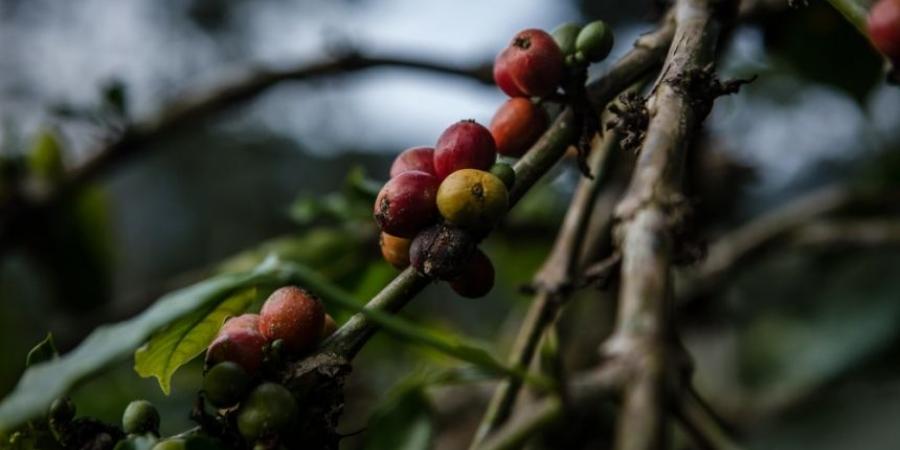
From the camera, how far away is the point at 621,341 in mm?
385

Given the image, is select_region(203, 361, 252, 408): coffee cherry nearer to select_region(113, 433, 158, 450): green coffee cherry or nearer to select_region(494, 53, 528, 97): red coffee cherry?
select_region(113, 433, 158, 450): green coffee cherry

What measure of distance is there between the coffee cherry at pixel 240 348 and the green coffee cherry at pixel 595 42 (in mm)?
286

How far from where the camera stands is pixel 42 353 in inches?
22.2

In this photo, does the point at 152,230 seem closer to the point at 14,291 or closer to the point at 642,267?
the point at 14,291

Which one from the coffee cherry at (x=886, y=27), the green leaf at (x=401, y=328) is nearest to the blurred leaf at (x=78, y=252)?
the green leaf at (x=401, y=328)

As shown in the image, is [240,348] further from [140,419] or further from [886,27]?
[886,27]

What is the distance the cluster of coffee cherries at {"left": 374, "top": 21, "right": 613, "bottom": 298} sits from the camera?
55 centimetres

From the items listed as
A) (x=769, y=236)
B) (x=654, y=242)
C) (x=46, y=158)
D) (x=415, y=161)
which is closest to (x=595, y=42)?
(x=415, y=161)

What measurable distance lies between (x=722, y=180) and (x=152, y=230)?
9.73 ft

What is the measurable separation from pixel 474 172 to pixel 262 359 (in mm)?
164

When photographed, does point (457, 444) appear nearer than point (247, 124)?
Yes

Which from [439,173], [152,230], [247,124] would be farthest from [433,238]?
[247,124]

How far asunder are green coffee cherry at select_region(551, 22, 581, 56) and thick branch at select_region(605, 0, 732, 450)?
0.08 meters

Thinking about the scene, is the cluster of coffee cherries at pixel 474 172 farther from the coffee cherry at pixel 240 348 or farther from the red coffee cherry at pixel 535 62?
the coffee cherry at pixel 240 348
